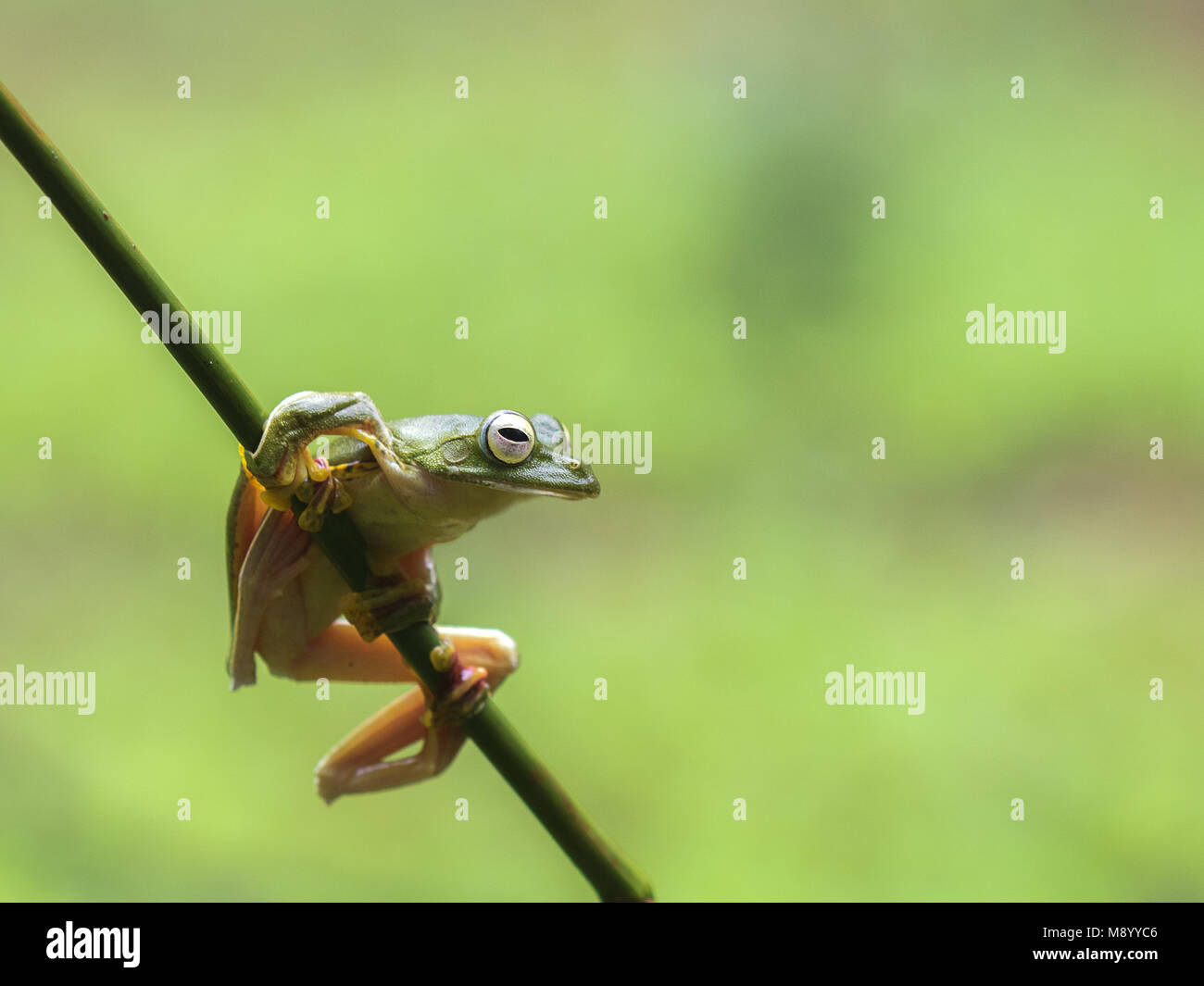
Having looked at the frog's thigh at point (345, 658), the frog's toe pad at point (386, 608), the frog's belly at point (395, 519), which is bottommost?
the frog's thigh at point (345, 658)

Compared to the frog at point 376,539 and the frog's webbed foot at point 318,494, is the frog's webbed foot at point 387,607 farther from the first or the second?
the frog's webbed foot at point 318,494

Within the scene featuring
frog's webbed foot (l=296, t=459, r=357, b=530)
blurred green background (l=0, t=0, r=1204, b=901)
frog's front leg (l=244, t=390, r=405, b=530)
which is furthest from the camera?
blurred green background (l=0, t=0, r=1204, b=901)

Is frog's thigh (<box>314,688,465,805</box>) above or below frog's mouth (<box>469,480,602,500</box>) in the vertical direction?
below

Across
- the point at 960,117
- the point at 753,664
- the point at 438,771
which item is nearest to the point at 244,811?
the point at 753,664

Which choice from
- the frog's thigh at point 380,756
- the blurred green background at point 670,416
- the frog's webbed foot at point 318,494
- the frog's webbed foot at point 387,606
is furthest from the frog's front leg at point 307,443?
the blurred green background at point 670,416

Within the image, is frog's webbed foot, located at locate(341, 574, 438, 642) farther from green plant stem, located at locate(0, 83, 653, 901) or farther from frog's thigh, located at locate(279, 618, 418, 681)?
frog's thigh, located at locate(279, 618, 418, 681)

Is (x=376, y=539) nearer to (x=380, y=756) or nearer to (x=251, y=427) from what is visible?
(x=380, y=756)

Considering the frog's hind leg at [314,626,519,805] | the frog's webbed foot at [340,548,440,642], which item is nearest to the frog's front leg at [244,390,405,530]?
the frog's webbed foot at [340,548,440,642]

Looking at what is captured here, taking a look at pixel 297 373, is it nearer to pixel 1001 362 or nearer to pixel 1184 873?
pixel 1001 362
